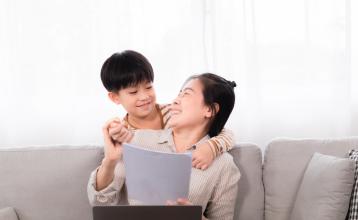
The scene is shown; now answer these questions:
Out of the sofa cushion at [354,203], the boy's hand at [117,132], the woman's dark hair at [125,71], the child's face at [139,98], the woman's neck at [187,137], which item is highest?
the woman's dark hair at [125,71]

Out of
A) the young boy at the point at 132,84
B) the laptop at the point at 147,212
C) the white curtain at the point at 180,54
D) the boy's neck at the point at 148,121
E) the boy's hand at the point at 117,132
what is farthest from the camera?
the white curtain at the point at 180,54

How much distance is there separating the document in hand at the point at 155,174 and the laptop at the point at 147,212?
167mm

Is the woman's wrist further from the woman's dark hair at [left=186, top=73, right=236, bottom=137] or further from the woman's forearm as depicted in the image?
the woman's dark hair at [left=186, top=73, right=236, bottom=137]

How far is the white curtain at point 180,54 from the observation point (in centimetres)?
258

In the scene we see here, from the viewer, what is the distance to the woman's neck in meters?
1.93

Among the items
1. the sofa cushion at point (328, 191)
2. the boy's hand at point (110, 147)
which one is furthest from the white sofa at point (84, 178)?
the boy's hand at point (110, 147)

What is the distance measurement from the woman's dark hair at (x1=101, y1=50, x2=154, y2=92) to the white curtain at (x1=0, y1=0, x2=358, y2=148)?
1.94ft

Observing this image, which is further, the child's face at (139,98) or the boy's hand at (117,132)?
the child's face at (139,98)

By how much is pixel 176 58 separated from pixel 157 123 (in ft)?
1.95

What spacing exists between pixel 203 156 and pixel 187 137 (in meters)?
0.14

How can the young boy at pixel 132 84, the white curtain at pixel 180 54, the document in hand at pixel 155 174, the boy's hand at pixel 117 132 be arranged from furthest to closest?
the white curtain at pixel 180 54 < the young boy at pixel 132 84 < the boy's hand at pixel 117 132 < the document in hand at pixel 155 174

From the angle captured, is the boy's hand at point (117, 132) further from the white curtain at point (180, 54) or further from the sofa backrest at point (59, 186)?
the white curtain at point (180, 54)

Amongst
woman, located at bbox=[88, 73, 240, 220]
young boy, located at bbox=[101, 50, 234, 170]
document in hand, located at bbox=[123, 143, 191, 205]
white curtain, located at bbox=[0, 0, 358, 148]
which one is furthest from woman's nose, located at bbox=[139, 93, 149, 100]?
white curtain, located at bbox=[0, 0, 358, 148]

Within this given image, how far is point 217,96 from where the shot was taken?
74.2 inches
